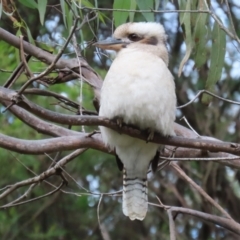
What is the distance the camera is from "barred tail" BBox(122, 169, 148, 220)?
8.31 ft

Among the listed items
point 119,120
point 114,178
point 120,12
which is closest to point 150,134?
point 119,120

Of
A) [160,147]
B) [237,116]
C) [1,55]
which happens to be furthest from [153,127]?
[237,116]

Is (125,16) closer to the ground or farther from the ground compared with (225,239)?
farther from the ground

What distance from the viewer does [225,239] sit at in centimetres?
418

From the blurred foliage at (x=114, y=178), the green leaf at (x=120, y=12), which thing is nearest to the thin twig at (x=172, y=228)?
the green leaf at (x=120, y=12)

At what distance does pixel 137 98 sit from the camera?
218 centimetres

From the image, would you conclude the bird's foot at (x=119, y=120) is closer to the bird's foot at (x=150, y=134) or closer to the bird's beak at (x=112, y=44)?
the bird's foot at (x=150, y=134)

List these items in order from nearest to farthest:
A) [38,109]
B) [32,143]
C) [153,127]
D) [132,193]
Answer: [38,109]
[32,143]
[153,127]
[132,193]

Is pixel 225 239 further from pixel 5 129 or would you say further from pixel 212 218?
pixel 212 218

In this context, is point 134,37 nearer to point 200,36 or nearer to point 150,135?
point 200,36

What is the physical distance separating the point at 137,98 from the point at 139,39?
1.26 feet

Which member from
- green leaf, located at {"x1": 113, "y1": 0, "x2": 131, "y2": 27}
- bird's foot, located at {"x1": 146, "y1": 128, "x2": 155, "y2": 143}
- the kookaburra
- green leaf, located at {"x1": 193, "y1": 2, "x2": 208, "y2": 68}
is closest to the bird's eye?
the kookaburra

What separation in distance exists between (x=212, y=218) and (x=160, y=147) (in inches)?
11.8

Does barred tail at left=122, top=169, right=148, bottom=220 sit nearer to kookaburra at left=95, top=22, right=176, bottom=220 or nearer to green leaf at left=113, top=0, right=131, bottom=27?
kookaburra at left=95, top=22, right=176, bottom=220
